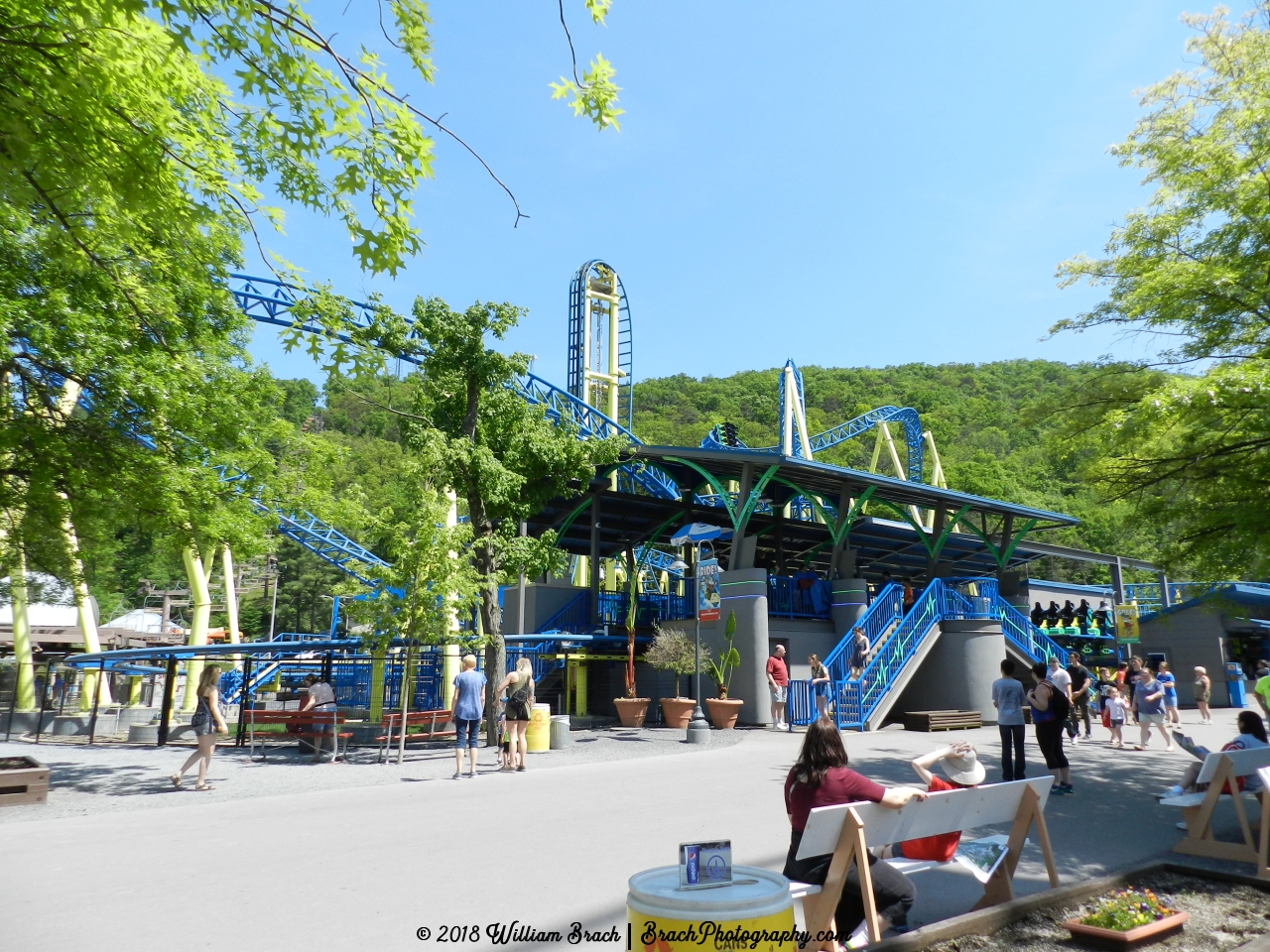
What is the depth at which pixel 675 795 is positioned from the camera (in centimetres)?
1025

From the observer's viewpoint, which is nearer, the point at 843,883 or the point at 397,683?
the point at 843,883

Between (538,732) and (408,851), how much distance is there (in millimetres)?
8593

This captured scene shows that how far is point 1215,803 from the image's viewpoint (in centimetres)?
725

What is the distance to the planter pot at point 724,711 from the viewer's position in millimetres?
19031

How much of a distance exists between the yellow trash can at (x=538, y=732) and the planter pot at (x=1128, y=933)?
1164cm

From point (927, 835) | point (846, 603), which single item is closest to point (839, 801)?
point (927, 835)

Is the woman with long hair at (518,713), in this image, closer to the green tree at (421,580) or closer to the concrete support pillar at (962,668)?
the green tree at (421,580)

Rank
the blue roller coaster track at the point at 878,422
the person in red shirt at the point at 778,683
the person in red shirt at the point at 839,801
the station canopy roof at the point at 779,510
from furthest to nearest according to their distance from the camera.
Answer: the blue roller coaster track at the point at 878,422 < the station canopy roof at the point at 779,510 < the person in red shirt at the point at 778,683 < the person in red shirt at the point at 839,801

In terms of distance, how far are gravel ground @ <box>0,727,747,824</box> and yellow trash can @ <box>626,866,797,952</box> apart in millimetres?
9243

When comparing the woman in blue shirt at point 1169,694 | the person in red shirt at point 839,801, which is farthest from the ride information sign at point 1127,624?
the person in red shirt at point 839,801

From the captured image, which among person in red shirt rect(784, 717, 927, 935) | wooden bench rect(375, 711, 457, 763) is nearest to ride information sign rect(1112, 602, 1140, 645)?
wooden bench rect(375, 711, 457, 763)

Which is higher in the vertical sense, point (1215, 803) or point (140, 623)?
point (140, 623)

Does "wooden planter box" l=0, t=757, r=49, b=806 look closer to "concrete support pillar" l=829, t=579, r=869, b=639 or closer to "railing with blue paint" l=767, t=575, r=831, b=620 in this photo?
"railing with blue paint" l=767, t=575, r=831, b=620

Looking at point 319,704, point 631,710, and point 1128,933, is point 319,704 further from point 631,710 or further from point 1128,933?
point 1128,933
